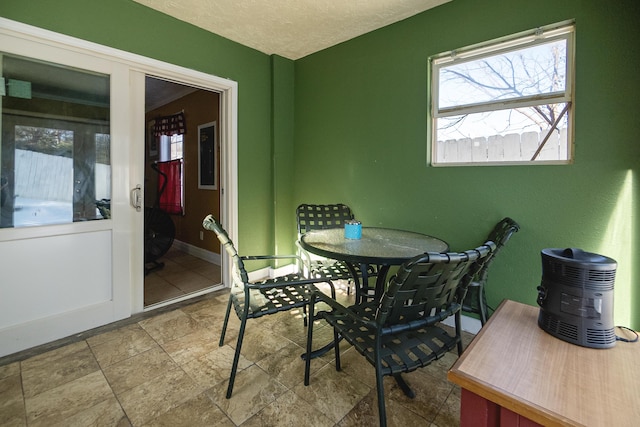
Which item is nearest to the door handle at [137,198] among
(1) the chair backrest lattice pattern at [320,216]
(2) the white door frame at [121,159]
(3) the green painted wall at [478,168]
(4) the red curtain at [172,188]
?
(2) the white door frame at [121,159]

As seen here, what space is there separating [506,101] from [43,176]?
11.1ft

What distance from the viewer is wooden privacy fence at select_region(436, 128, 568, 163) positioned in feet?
6.62

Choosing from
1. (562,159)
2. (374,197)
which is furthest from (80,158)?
(562,159)

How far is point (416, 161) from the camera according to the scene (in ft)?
8.64

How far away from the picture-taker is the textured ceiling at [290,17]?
2.46m

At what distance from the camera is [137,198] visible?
8.34ft

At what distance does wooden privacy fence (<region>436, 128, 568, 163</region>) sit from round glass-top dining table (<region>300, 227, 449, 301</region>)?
2.57ft

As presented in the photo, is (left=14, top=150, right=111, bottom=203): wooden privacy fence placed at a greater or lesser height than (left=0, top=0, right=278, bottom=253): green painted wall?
lesser

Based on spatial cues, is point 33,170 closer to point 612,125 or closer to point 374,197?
point 374,197

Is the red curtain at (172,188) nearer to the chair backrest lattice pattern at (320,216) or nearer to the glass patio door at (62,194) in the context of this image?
the glass patio door at (62,194)

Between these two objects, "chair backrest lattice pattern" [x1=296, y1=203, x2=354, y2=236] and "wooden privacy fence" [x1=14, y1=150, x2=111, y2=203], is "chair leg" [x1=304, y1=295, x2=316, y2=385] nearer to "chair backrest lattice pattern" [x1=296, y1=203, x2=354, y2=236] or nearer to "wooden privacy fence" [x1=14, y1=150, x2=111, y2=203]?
"chair backrest lattice pattern" [x1=296, y1=203, x2=354, y2=236]

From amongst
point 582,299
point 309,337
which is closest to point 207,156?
point 309,337

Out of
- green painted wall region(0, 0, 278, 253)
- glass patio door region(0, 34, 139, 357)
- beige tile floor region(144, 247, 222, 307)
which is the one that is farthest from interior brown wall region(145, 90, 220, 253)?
glass patio door region(0, 34, 139, 357)

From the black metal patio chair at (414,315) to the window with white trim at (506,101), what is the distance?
1266 millimetres
